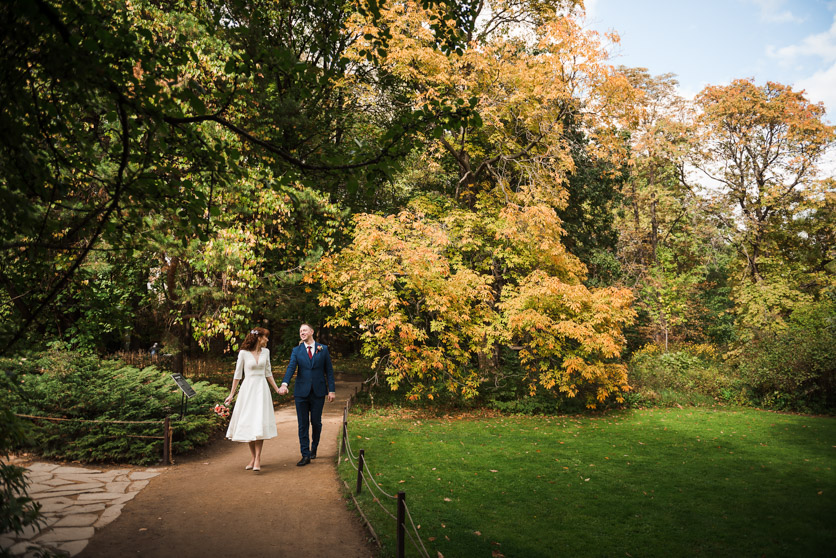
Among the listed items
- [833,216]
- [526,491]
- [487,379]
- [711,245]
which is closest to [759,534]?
[526,491]

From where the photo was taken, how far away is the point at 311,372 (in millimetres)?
7703

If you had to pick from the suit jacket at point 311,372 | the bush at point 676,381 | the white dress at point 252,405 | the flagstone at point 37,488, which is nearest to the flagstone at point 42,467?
the flagstone at point 37,488

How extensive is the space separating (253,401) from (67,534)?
2.81m

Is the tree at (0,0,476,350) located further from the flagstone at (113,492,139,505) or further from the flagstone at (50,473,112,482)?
the flagstone at (50,473,112,482)

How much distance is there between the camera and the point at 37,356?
31.3ft

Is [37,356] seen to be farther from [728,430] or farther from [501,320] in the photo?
[728,430]

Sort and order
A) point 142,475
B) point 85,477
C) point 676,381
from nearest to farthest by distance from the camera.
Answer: point 85,477, point 142,475, point 676,381

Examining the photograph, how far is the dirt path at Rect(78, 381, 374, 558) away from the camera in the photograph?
187 inches

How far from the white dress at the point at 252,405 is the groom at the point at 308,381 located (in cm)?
31

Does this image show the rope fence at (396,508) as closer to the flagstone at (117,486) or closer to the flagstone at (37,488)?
the flagstone at (117,486)

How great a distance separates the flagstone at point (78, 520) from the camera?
16.9 ft

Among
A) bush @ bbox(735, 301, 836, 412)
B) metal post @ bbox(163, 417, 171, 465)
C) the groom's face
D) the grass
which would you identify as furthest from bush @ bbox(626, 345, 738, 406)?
metal post @ bbox(163, 417, 171, 465)

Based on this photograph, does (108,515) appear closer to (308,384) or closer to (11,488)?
(308,384)

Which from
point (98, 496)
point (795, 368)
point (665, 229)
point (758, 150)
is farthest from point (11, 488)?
point (665, 229)
